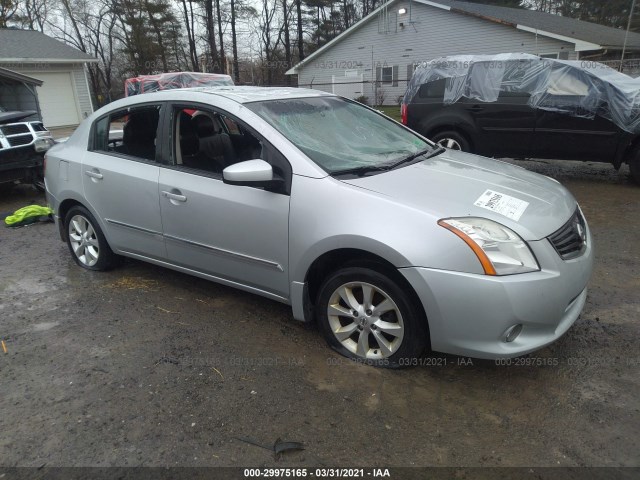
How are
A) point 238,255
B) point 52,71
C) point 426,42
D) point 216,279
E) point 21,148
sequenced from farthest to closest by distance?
point 426,42 → point 52,71 → point 21,148 → point 216,279 → point 238,255

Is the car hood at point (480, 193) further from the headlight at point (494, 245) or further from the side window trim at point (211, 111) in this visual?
the side window trim at point (211, 111)

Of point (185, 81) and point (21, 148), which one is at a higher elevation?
point (185, 81)

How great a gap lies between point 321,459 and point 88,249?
329 cm

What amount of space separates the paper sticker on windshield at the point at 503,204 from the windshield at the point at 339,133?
0.70 meters

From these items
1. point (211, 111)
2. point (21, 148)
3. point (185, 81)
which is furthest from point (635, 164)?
point (185, 81)

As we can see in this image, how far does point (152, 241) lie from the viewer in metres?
3.81

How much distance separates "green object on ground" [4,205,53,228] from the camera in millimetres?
6335

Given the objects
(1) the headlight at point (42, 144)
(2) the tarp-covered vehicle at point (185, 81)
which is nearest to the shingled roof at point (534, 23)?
(2) the tarp-covered vehicle at point (185, 81)

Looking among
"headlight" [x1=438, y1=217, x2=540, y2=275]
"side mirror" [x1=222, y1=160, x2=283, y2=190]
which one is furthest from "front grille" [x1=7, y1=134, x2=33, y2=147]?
"headlight" [x1=438, y1=217, x2=540, y2=275]

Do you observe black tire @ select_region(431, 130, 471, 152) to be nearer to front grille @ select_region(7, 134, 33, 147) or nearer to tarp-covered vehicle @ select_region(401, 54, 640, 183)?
tarp-covered vehicle @ select_region(401, 54, 640, 183)

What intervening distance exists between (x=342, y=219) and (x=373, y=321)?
631 mm

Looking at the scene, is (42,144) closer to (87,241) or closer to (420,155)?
(87,241)

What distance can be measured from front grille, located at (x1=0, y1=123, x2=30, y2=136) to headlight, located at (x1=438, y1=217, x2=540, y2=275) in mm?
7363

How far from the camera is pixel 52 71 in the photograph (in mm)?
22484
